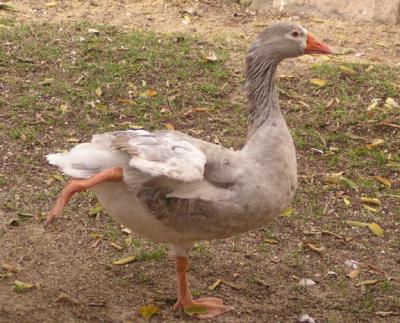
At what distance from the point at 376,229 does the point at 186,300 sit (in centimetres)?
183

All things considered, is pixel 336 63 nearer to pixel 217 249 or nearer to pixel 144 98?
pixel 144 98

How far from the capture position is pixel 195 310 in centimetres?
488

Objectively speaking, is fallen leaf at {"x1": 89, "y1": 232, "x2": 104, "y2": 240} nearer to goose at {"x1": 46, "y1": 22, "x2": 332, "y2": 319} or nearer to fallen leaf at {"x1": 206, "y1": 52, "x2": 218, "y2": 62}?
goose at {"x1": 46, "y1": 22, "x2": 332, "y2": 319}

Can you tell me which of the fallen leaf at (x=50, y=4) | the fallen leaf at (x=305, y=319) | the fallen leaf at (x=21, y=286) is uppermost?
the fallen leaf at (x=305, y=319)

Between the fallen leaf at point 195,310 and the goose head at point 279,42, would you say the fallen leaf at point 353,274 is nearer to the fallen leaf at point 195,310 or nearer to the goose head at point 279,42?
the fallen leaf at point 195,310

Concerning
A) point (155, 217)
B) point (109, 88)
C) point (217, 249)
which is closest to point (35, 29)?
point (109, 88)

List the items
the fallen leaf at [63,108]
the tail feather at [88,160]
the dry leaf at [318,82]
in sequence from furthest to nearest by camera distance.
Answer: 1. the dry leaf at [318,82]
2. the fallen leaf at [63,108]
3. the tail feather at [88,160]

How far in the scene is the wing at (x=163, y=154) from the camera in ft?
13.6

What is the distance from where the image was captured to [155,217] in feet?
14.6

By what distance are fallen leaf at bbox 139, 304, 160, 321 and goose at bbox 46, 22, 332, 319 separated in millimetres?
467

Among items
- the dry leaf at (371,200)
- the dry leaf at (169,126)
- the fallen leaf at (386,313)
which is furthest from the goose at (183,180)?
the dry leaf at (169,126)

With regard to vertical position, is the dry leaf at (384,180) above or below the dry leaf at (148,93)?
below

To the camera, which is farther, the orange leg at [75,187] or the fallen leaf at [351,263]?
the fallen leaf at [351,263]

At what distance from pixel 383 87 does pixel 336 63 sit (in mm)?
816
